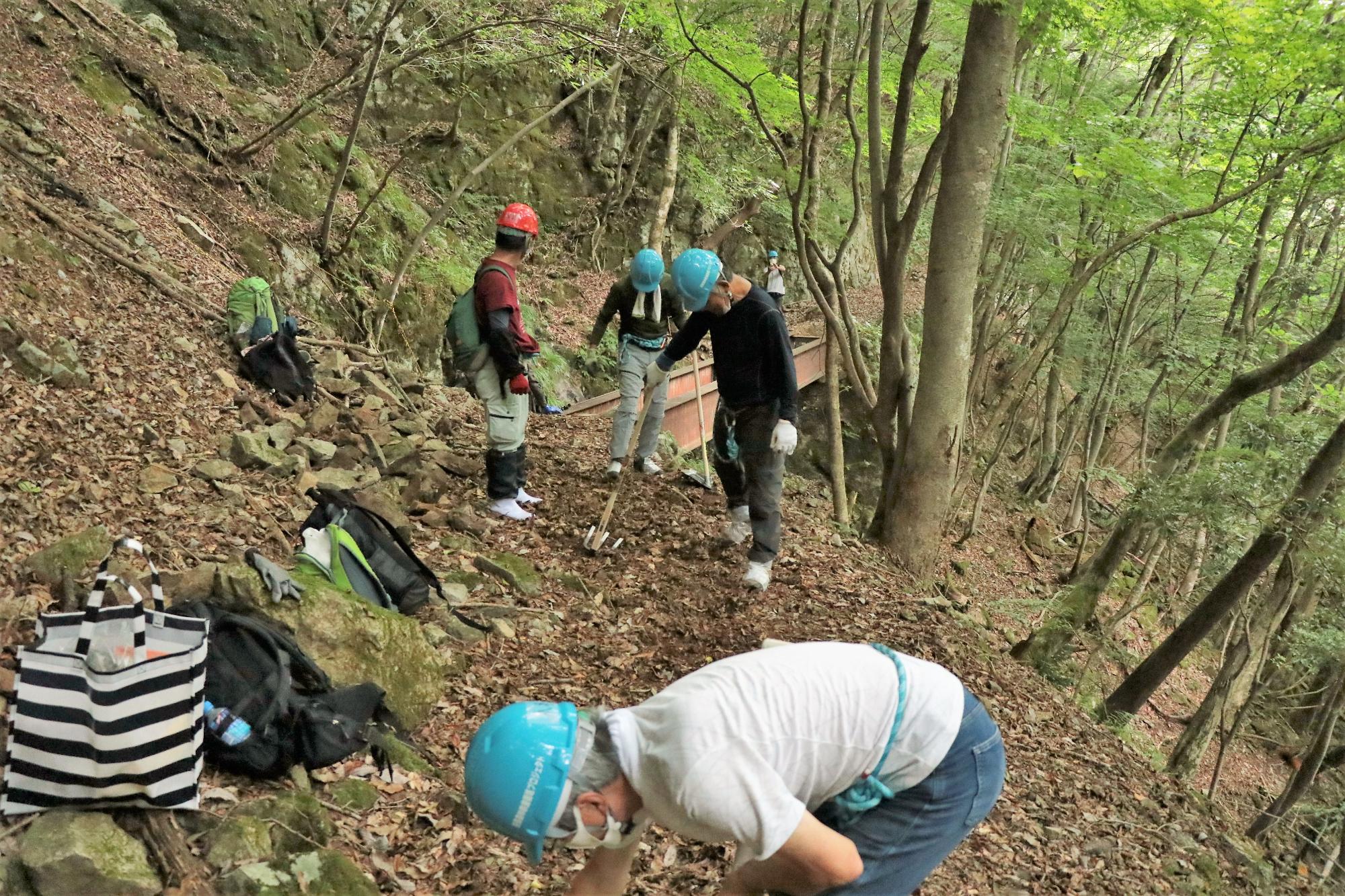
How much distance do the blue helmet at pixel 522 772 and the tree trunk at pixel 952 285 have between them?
556cm

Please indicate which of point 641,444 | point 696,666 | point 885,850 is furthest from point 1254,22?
point 885,850

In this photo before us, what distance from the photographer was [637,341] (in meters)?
7.20

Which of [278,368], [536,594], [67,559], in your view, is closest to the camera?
[67,559]

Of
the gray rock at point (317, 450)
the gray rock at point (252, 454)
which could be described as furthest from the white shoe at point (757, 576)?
the gray rock at point (252, 454)

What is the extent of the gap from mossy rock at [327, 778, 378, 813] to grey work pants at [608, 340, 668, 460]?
417cm

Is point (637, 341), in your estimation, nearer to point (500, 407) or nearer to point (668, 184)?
point (500, 407)

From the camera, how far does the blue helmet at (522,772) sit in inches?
72.2

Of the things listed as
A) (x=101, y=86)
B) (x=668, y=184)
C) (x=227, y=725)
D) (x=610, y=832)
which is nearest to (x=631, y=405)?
(x=227, y=725)

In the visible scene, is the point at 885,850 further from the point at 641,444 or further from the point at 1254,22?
the point at 1254,22

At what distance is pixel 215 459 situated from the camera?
523 centimetres

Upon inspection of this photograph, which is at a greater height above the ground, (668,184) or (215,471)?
(668,184)

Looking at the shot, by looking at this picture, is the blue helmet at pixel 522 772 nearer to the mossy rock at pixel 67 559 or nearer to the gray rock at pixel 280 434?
the mossy rock at pixel 67 559

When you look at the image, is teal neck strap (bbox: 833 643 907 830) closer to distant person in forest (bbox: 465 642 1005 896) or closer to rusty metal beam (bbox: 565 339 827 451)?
distant person in forest (bbox: 465 642 1005 896)

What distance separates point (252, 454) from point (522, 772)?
4.25 m
